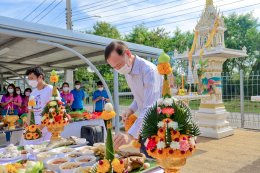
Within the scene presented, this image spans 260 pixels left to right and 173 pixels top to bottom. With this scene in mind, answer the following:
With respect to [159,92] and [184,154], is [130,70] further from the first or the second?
[184,154]

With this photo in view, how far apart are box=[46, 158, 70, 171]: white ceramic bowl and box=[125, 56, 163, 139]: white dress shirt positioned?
655 mm

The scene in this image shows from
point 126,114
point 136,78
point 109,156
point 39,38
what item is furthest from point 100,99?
point 109,156

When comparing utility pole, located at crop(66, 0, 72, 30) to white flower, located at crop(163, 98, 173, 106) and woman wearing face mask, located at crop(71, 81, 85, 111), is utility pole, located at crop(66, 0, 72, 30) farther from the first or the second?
white flower, located at crop(163, 98, 173, 106)

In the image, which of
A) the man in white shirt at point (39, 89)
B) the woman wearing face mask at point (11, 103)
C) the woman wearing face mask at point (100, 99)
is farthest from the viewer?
the woman wearing face mask at point (100, 99)

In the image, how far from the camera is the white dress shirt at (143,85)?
1748 mm

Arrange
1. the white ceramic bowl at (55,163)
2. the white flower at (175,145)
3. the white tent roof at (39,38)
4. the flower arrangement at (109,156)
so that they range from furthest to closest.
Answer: the white tent roof at (39,38) → the white ceramic bowl at (55,163) → the flower arrangement at (109,156) → the white flower at (175,145)

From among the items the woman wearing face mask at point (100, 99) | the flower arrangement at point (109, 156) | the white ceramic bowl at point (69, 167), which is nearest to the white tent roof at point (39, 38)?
the woman wearing face mask at point (100, 99)

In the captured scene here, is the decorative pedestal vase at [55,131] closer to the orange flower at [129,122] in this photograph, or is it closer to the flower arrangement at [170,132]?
the orange flower at [129,122]

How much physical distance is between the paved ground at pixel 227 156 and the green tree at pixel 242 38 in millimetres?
17819

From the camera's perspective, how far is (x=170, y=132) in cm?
129

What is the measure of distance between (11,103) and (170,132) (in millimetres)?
5858

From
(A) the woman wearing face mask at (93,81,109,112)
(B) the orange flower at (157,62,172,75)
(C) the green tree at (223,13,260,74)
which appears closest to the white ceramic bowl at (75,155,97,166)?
(B) the orange flower at (157,62,172,75)

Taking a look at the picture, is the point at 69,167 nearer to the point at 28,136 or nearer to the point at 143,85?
the point at 143,85

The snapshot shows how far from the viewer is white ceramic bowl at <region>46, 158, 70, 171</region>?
1.90 metres
